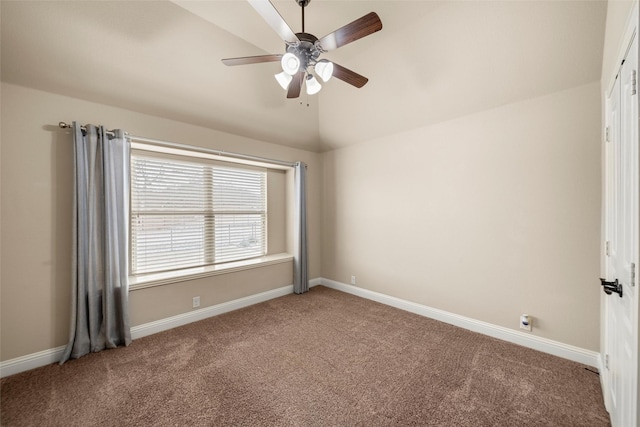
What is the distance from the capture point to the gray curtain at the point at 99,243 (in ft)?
7.50

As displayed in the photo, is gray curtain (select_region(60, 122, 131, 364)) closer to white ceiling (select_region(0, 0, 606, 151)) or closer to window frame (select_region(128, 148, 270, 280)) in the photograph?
window frame (select_region(128, 148, 270, 280))

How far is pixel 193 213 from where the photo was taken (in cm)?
347

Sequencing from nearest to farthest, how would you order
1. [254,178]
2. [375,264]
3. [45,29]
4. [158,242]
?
[45,29] < [158,242] < [375,264] < [254,178]

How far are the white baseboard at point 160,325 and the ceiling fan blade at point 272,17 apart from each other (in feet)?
10.1

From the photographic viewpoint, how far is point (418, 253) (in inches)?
131

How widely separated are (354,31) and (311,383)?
2535 mm

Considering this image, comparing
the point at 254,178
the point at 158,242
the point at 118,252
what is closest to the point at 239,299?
the point at 158,242

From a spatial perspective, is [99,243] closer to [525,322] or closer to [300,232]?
[300,232]

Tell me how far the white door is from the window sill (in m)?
3.45

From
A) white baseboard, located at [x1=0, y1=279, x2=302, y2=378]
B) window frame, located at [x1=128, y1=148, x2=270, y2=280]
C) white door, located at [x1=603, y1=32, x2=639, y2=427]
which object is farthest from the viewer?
window frame, located at [x1=128, y1=148, x2=270, y2=280]

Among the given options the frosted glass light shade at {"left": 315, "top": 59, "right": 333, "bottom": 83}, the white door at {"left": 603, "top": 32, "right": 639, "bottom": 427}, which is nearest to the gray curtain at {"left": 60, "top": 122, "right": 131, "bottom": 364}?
the frosted glass light shade at {"left": 315, "top": 59, "right": 333, "bottom": 83}

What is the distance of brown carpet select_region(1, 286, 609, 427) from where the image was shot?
1.67 m

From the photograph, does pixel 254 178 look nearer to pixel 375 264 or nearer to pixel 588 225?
pixel 375 264

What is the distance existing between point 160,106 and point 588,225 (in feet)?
14.0
